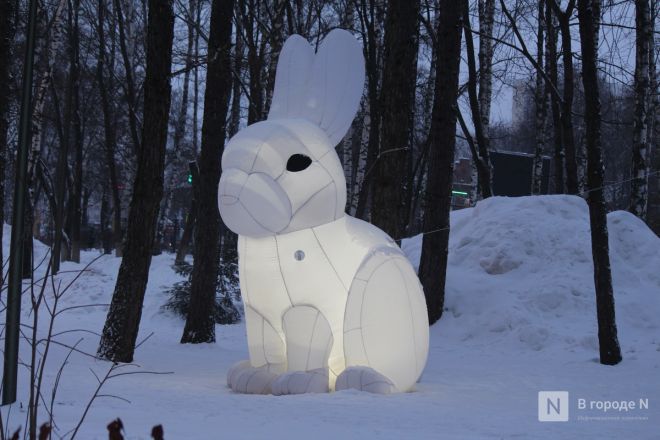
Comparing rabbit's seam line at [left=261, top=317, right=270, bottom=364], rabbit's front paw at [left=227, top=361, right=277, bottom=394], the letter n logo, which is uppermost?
rabbit's seam line at [left=261, top=317, right=270, bottom=364]

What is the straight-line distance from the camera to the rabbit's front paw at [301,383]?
593cm

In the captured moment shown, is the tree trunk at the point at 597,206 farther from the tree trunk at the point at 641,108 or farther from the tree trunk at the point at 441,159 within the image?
the tree trunk at the point at 641,108

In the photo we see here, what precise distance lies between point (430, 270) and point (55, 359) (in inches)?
232

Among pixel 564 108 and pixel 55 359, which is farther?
pixel 564 108

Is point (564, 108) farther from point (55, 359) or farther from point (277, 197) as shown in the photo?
point (55, 359)

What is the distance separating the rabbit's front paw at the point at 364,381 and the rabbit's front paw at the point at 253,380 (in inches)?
23.2

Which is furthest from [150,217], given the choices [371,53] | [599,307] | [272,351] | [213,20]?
[371,53]

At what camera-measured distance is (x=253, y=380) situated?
6191 millimetres

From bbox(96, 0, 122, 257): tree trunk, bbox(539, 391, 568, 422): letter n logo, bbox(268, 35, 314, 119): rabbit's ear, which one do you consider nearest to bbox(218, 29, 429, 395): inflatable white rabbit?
bbox(268, 35, 314, 119): rabbit's ear

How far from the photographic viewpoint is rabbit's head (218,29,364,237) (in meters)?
6.04

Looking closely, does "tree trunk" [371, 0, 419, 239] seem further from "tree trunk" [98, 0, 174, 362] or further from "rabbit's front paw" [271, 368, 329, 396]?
"rabbit's front paw" [271, 368, 329, 396]

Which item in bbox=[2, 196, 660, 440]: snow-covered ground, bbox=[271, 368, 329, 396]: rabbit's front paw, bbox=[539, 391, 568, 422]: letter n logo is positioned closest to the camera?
bbox=[2, 196, 660, 440]: snow-covered ground

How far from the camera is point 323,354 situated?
240 inches

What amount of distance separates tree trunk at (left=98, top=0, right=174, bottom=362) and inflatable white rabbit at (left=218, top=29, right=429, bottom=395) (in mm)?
2202
